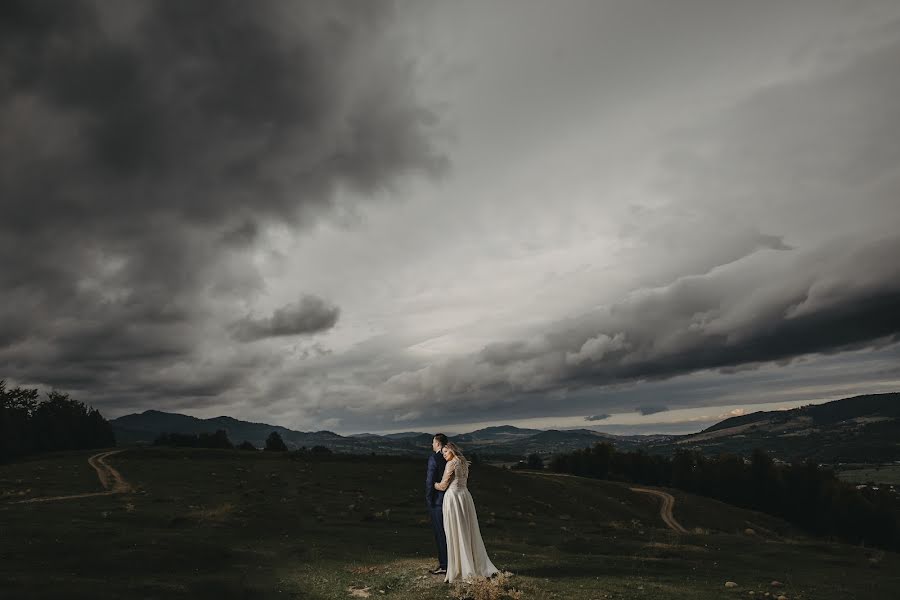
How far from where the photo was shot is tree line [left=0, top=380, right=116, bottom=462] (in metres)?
Answer: 107

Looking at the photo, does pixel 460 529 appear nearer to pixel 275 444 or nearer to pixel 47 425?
pixel 275 444

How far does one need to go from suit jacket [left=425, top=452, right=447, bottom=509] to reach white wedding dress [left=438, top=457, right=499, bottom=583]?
0.52 meters

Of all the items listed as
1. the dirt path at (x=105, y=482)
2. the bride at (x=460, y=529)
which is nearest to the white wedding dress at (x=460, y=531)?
the bride at (x=460, y=529)

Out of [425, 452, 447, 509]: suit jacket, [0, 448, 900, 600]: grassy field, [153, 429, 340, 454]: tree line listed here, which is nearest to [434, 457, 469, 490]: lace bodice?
[425, 452, 447, 509]: suit jacket

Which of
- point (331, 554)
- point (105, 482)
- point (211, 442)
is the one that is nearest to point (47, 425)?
point (211, 442)

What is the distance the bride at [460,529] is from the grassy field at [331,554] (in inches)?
27.2

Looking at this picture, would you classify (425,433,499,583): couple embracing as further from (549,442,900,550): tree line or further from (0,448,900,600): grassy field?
(549,442,900,550): tree line

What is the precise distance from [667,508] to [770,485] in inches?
1809

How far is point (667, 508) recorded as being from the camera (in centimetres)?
8331

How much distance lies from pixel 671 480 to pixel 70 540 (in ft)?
432

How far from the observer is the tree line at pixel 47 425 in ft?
351

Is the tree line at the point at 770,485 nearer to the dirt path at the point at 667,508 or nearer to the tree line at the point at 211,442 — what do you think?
the dirt path at the point at 667,508

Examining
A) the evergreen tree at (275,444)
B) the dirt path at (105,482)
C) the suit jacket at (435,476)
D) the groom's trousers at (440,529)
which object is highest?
the suit jacket at (435,476)

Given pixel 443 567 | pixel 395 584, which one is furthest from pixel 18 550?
pixel 443 567
